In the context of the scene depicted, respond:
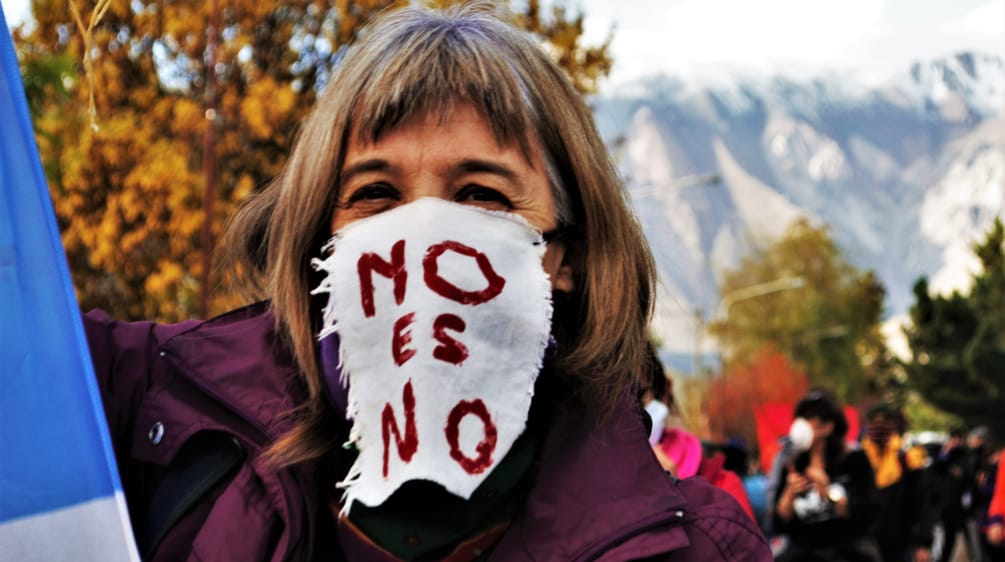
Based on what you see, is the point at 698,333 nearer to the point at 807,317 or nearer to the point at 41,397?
the point at 807,317

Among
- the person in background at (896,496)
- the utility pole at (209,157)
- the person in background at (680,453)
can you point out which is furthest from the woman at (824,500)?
the utility pole at (209,157)

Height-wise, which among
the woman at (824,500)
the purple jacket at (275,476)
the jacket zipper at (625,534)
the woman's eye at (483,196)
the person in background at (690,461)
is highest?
the woman's eye at (483,196)

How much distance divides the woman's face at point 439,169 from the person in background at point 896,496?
31.6ft

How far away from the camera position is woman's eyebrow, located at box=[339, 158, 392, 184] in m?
1.80

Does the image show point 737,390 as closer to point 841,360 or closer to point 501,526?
point 841,360

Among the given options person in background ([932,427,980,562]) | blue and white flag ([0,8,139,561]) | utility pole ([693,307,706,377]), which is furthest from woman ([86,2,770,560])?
utility pole ([693,307,706,377])

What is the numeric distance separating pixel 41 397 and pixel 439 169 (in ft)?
2.00

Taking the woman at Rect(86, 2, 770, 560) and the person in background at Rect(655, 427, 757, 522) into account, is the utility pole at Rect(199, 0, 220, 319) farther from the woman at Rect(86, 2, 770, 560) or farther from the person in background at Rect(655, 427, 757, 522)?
the woman at Rect(86, 2, 770, 560)

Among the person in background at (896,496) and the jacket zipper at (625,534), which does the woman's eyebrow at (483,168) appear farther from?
the person in background at (896,496)

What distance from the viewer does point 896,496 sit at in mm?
11375

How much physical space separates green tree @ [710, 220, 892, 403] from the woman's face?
72.6 metres

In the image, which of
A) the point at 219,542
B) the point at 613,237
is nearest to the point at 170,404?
the point at 219,542

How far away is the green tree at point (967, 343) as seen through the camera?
47.2 metres

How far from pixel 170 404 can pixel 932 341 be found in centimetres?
5232
